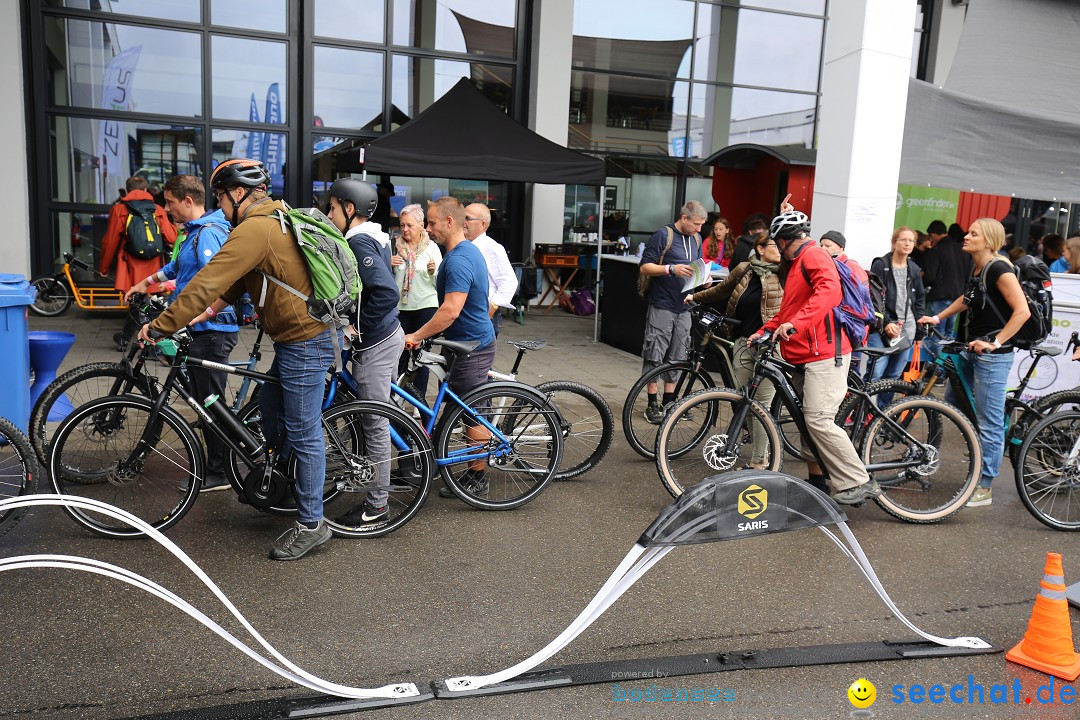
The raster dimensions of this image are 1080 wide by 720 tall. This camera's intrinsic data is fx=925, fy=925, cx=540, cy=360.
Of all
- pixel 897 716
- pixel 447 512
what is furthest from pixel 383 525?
pixel 897 716

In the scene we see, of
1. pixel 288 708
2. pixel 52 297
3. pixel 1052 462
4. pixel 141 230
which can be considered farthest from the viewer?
pixel 52 297

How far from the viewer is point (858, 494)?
5691mm

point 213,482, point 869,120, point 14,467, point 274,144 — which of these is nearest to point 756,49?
point 274,144

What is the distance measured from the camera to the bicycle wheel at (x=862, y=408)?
236 inches

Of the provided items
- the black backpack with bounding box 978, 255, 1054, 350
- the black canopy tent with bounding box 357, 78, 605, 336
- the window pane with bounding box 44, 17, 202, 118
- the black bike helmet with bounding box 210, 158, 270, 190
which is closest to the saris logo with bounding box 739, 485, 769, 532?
the black bike helmet with bounding box 210, 158, 270, 190

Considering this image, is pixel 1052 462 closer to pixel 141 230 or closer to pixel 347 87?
pixel 141 230

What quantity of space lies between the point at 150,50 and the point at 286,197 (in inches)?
110

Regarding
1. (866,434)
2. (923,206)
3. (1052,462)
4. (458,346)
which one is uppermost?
(923,206)

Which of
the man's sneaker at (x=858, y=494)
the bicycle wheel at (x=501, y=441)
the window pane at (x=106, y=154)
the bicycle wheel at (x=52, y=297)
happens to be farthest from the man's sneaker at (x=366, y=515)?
the window pane at (x=106, y=154)

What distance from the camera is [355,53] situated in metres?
14.7

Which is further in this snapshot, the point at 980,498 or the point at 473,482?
the point at 980,498

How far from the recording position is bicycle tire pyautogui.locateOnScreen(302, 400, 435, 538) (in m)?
5.08

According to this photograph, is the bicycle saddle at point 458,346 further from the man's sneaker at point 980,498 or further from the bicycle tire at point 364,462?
→ the man's sneaker at point 980,498

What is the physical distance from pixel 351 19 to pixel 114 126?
3960 millimetres
